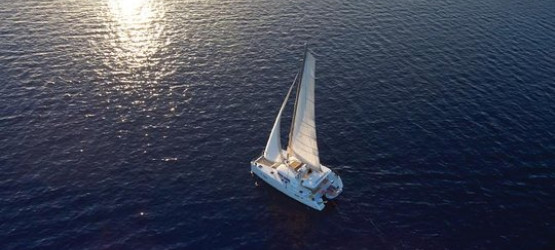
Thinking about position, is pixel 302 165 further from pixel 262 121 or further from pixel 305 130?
pixel 262 121

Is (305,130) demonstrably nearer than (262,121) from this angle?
Yes

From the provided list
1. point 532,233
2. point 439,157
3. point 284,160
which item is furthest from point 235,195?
point 532,233

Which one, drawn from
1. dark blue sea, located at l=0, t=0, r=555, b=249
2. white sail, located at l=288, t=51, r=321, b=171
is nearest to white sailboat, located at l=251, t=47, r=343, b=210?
white sail, located at l=288, t=51, r=321, b=171

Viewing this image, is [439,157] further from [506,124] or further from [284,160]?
[284,160]

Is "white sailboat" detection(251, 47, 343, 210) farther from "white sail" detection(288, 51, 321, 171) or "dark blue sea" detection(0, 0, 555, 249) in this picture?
"dark blue sea" detection(0, 0, 555, 249)

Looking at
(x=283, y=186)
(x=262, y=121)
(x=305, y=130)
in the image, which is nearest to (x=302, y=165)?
(x=283, y=186)

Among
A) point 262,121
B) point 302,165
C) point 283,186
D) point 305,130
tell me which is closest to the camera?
point 305,130

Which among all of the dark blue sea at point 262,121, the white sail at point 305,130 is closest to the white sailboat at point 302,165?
the white sail at point 305,130
